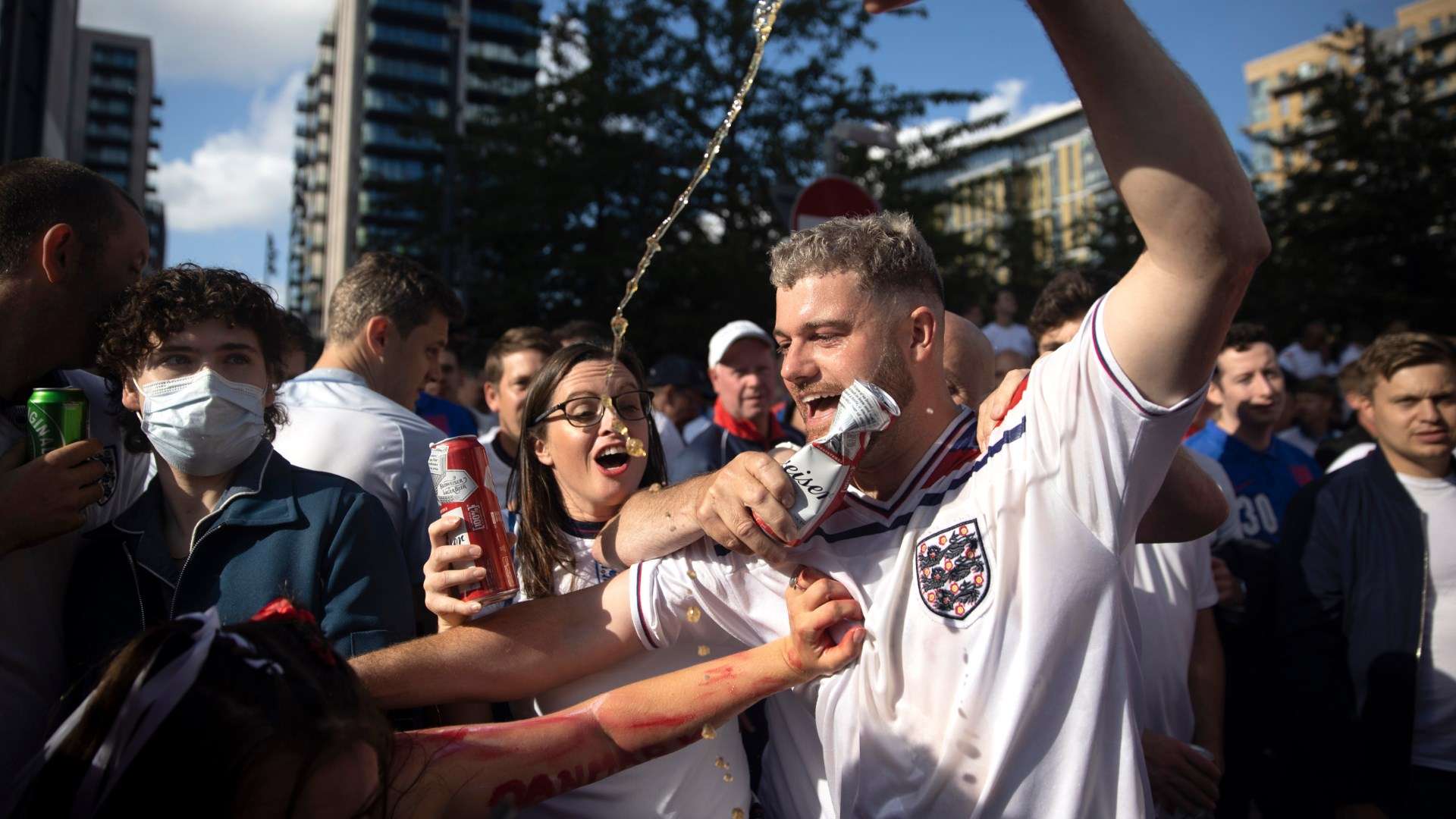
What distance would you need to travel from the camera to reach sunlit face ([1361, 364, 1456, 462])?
4.19 m

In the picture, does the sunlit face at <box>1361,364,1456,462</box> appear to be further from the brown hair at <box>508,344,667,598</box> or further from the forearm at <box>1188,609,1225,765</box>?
the brown hair at <box>508,344,667,598</box>

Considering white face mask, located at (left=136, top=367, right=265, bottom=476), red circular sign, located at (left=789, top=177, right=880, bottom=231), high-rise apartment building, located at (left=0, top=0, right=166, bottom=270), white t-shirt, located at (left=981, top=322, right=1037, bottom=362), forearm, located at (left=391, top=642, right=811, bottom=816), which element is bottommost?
forearm, located at (left=391, top=642, right=811, bottom=816)

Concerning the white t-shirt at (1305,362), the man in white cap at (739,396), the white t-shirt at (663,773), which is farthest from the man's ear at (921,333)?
the white t-shirt at (1305,362)

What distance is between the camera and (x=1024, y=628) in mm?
2105

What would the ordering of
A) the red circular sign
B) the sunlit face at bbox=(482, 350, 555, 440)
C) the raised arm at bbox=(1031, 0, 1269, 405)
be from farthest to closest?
the red circular sign → the sunlit face at bbox=(482, 350, 555, 440) → the raised arm at bbox=(1031, 0, 1269, 405)

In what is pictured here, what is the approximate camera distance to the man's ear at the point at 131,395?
2.89 metres

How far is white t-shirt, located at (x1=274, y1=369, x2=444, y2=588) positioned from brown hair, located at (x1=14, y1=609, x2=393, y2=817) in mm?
2131

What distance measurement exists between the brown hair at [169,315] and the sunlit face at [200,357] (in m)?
0.02

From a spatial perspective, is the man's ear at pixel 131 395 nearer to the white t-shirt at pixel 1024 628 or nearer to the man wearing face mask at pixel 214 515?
the man wearing face mask at pixel 214 515

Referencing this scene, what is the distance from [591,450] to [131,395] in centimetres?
136

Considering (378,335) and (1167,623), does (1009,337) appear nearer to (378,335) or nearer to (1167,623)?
(1167,623)

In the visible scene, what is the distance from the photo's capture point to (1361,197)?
2073 cm

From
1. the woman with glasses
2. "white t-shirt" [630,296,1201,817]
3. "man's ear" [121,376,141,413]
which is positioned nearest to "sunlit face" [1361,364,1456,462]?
"white t-shirt" [630,296,1201,817]

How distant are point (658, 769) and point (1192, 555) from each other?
2314 mm
